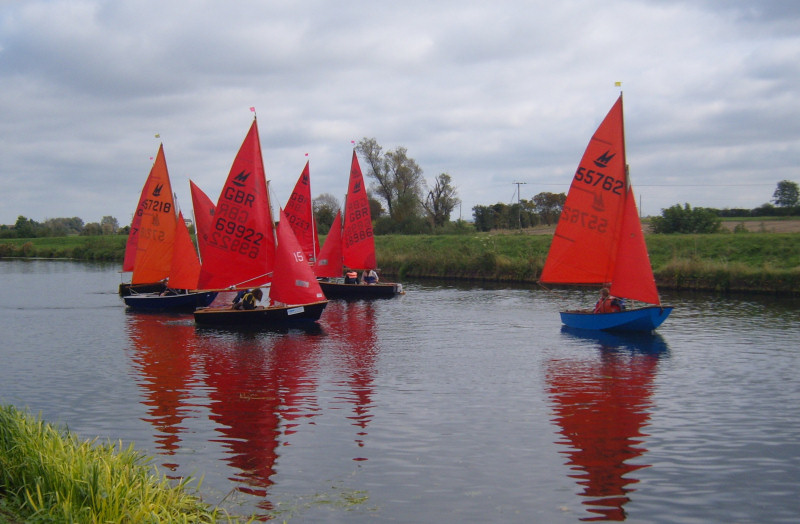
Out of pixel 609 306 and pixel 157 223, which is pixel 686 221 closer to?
pixel 609 306

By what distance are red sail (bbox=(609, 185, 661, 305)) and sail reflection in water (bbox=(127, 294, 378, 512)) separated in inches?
382

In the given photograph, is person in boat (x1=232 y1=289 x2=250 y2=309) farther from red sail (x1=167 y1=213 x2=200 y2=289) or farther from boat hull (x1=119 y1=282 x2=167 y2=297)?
boat hull (x1=119 y1=282 x2=167 y2=297)

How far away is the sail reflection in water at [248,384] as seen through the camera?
12.6 m

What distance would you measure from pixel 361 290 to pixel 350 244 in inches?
141

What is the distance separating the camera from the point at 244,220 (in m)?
29.5

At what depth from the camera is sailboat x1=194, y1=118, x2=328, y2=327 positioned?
1114 inches

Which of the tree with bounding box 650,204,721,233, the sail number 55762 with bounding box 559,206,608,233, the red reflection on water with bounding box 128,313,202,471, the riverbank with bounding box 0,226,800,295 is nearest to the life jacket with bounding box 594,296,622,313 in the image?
the sail number 55762 with bounding box 559,206,608,233

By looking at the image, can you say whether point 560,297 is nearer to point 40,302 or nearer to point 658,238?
point 658,238

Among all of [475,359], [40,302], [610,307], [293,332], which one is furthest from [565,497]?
[40,302]

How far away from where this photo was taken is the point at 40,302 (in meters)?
40.0

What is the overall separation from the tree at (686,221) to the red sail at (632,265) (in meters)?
35.9

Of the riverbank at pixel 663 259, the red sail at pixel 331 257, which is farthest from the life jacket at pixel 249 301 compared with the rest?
the riverbank at pixel 663 259

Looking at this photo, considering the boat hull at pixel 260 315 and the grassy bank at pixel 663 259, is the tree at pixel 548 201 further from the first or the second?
the boat hull at pixel 260 315

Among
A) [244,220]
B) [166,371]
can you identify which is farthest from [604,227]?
[166,371]
